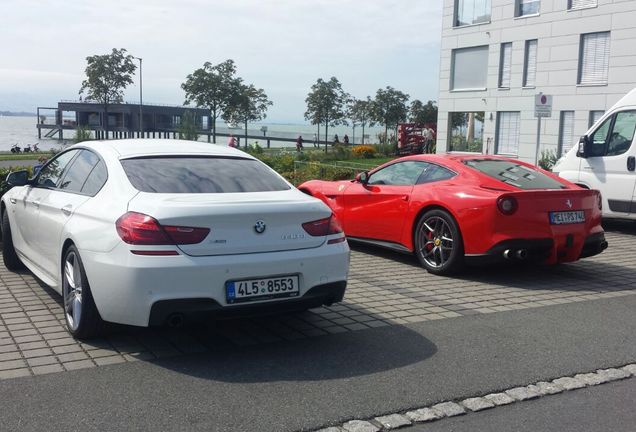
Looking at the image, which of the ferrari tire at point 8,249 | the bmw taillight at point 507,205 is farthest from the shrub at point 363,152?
the ferrari tire at point 8,249

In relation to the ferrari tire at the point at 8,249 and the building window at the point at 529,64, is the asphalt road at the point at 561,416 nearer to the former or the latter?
the ferrari tire at the point at 8,249

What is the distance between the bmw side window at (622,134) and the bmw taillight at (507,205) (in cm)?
514

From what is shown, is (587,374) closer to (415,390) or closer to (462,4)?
(415,390)

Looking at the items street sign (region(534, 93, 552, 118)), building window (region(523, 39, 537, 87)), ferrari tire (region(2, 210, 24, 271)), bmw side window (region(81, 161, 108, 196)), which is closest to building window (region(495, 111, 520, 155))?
building window (region(523, 39, 537, 87))

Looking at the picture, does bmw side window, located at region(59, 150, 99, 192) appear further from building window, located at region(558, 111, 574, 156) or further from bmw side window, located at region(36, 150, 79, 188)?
building window, located at region(558, 111, 574, 156)

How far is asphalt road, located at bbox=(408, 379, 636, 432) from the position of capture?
12.9 ft

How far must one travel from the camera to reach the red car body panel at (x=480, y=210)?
25.0 feet

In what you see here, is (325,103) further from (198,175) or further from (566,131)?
(198,175)

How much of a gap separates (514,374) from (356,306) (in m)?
2.10

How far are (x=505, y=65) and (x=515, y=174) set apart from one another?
1118 inches

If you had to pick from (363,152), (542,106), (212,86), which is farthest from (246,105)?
(542,106)

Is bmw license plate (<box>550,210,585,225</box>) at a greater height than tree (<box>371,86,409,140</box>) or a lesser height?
lesser

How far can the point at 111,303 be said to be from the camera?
4.90 metres

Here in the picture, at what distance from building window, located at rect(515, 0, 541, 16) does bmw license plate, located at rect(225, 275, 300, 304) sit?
31857 mm
